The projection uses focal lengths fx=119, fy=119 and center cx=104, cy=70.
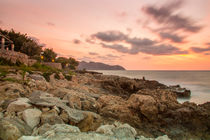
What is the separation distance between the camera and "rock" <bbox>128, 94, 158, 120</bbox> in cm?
546

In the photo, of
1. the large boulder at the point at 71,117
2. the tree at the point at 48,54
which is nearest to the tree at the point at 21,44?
the tree at the point at 48,54

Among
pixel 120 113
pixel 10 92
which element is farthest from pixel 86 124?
pixel 10 92

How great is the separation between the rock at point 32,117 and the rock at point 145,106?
13.2 ft

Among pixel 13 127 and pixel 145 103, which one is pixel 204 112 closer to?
pixel 145 103

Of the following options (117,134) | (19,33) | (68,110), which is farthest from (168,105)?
(19,33)

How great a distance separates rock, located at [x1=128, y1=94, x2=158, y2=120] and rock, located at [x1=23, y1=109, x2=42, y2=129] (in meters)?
4.03

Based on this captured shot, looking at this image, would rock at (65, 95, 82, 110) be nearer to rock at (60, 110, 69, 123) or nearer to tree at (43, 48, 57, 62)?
rock at (60, 110, 69, 123)

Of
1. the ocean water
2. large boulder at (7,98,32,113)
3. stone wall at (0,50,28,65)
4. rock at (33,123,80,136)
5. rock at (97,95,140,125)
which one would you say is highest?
stone wall at (0,50,28,65)

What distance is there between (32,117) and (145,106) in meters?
4.54

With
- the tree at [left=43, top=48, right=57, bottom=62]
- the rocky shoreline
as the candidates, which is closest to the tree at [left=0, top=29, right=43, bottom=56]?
the tree at [left=43, top=48, right=57, bottom=62]

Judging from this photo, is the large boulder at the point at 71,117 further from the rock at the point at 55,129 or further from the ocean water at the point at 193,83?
the ocean water at the point at 193,83

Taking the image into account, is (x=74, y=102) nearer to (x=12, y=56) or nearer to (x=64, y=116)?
(x=64, y=116)

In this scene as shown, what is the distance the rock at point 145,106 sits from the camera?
546 cm

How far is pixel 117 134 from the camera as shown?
332cm
